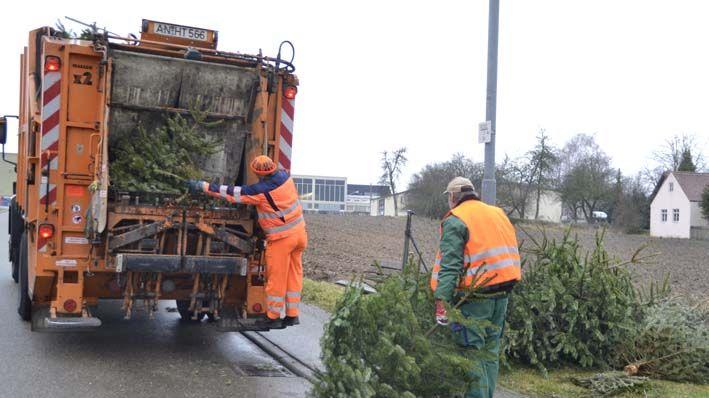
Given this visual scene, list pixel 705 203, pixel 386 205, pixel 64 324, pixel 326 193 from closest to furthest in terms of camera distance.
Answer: pixel 64 324 → pixel 705 203 → pixel 386 205 → pixel 326 193

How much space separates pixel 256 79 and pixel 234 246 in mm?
1747

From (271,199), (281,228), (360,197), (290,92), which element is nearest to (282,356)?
(281,228)

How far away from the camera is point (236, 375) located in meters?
6.71

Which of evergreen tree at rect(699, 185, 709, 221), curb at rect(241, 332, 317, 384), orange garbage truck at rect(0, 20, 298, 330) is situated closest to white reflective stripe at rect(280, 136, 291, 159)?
orange garbage truck at rect(0, 20, 298, 330)

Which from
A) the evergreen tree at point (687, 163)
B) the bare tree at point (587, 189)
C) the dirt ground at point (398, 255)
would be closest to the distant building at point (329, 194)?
the bare tree at point (587, 189)

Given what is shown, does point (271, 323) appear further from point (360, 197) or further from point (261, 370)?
point (360, 197)

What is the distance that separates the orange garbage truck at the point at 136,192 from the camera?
6.73 metres

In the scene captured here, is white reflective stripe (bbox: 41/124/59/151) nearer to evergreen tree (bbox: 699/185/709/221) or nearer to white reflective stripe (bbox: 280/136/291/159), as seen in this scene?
white reflective stripe (bbox: 280/136/291/159)

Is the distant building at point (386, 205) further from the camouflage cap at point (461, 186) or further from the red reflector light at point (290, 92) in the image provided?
the camouflage cap at point (461, 186)

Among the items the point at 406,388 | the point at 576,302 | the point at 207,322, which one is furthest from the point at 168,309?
the point at 406,388

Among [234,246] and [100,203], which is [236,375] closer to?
[234,246]

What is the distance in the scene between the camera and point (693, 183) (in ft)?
190

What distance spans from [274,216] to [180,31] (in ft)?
8.21

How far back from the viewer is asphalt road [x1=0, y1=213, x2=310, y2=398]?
19.9 feet
